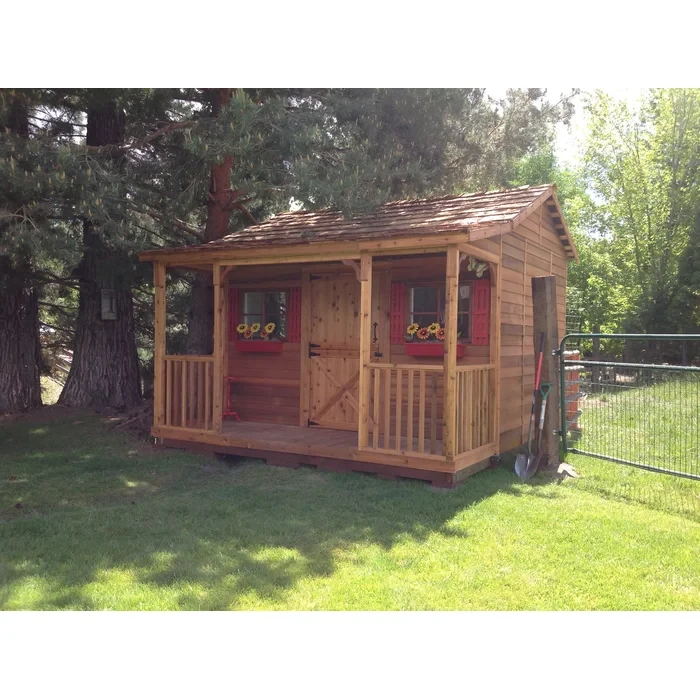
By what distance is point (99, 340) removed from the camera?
10289 mm

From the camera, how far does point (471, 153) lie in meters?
11.4

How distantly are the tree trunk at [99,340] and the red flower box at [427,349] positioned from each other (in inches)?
186

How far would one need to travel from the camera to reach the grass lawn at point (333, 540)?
12.8ft

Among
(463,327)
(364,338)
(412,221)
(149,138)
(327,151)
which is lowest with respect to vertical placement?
(364,338)

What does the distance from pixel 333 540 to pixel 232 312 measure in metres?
5.34

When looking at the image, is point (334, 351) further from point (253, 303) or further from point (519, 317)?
point (519, 317)

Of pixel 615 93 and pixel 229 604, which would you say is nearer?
pixel 229 604

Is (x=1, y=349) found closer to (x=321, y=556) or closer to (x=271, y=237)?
(x=271, y=237)

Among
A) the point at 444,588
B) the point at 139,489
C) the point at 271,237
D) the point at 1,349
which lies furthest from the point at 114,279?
the point at 444,588

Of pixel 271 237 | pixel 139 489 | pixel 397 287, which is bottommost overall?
pixel 139 489

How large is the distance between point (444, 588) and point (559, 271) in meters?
7.12

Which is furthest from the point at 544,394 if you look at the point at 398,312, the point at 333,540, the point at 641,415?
the point at 333,540

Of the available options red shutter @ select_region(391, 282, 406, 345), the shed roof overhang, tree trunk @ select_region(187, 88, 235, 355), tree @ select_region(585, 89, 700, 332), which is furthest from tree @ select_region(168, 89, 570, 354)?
tree @ select_region(585, 89, 700, 332)

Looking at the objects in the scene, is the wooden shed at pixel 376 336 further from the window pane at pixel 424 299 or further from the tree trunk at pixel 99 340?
the tree trunk at pixel 99 340
